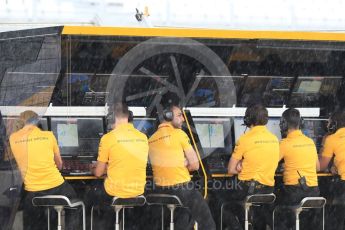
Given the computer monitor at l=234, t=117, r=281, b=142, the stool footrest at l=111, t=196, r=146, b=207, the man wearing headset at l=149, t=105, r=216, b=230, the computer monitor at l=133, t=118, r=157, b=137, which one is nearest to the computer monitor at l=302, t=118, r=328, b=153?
the computer monitor at l=234, t=117, r=281, b=142

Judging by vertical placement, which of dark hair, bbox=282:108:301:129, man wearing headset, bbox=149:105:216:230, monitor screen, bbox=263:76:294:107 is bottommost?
man wearing headset, bbox=149:105:216:230

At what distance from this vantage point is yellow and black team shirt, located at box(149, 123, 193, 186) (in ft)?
19.6

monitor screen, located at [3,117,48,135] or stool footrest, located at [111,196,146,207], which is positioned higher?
monitor screen, located at [3,117,48,135]

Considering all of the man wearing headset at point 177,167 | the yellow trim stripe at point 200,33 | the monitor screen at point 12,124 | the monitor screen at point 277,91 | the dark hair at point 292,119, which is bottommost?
the man wearing headset at point 177,167

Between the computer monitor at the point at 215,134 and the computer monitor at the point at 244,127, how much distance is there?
65 mm

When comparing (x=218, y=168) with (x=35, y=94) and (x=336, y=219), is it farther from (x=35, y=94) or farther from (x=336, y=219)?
(x=35, y=94)

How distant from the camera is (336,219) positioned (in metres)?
6.89

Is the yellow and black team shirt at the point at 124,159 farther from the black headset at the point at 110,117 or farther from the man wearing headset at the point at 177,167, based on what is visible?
the black headset at the point at 110,117

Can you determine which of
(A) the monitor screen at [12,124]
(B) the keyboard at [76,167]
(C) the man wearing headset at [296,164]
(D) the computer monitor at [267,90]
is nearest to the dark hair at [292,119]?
(C) the man wearing headset at [296,164]

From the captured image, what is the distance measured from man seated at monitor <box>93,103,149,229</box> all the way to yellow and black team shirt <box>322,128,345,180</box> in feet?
5.47

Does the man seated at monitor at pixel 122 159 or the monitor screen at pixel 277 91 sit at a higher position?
the monitor screen at pixel 277 91

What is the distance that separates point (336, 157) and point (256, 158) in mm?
823

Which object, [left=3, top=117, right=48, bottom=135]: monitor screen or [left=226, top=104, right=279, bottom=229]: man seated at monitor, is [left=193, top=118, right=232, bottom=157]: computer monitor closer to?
[left=226, top=104, right=279, bottom=229]: man seated at monitor

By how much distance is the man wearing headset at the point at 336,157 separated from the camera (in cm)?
650
